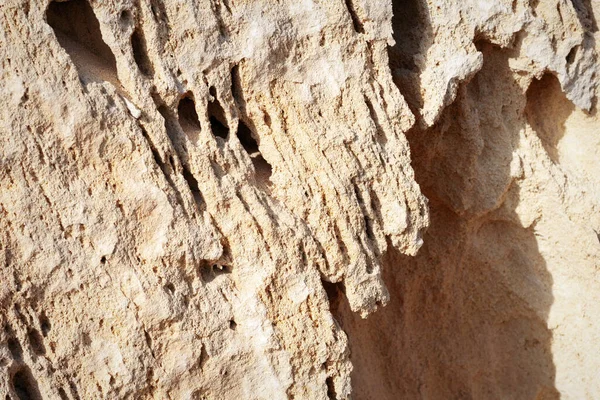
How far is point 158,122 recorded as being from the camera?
305 cm

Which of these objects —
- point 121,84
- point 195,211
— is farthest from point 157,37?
point 195,211

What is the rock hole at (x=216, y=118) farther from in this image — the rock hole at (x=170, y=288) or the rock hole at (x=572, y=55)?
the rock hole at (x=572, y=55)

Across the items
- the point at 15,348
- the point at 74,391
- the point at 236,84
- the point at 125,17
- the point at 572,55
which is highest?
the point at 125,17

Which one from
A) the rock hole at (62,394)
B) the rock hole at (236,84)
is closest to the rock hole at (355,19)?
the rock hole at (236,84)

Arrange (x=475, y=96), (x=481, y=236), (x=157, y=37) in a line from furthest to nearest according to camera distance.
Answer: (x=481, y=236), (x=475, y=96), (x=157, y=37)

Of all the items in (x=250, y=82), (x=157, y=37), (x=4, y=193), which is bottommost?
(x=4, y=193)

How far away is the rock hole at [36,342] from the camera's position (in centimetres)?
296

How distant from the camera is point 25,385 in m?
2.98

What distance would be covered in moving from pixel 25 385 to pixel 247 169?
4.20ft

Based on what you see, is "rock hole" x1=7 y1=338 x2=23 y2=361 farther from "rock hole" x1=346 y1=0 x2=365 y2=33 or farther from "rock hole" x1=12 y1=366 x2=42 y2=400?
"rock hole" x1=346 y1=0 x2=365 y2=33

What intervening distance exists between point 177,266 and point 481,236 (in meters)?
2.05

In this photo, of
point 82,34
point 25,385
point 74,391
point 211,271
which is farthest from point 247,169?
point 25,385

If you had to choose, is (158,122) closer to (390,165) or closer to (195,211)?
(195,211)

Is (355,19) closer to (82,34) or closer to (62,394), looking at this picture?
(82,34)
